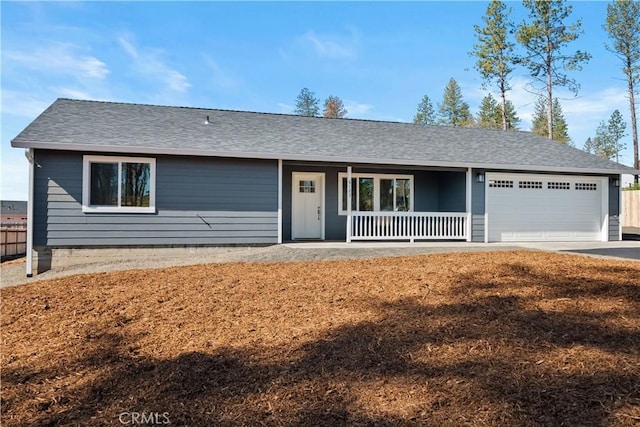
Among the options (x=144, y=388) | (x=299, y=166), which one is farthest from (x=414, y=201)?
(x=144, y=388)

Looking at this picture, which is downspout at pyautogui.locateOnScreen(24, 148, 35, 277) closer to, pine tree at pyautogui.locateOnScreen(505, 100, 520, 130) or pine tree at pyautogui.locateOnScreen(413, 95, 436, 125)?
pine tree at pyautogui.locateOnScreen(505, 100, 520, 130)

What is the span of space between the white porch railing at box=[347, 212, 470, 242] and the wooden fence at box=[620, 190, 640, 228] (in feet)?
44.9

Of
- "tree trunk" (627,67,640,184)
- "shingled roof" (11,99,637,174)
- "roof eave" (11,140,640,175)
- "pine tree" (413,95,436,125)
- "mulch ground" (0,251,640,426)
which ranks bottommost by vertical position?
"mulch ground" (0,251,640,426)

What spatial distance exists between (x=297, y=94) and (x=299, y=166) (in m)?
34.6

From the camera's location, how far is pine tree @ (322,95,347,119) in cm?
4375

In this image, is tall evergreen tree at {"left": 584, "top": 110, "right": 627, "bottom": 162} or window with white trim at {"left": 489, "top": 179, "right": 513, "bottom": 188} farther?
tall evergreen tree at {"left": 584, "top": 110, "right": 627, "bottom": 162}

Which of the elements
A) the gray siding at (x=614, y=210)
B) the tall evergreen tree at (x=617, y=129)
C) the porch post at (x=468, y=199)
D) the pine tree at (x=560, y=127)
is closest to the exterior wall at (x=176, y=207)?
the porch post at (x=468, y=199)

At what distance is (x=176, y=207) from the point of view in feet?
32.9

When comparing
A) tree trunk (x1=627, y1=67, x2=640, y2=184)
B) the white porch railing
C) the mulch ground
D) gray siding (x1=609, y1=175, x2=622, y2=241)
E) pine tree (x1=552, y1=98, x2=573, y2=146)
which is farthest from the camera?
pine tree (x1=552, y1=98, x2=573, y2=146)

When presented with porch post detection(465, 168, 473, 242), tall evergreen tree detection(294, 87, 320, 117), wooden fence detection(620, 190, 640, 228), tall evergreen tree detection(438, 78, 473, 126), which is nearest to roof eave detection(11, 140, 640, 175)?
porch post detection(465, 168, 473, 242)

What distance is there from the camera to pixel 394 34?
13586mm

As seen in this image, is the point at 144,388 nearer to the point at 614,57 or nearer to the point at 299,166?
the point at 299,166

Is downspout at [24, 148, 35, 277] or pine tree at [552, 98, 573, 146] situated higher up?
pine tree at [552, 98, 573, 146]

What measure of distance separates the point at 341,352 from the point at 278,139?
916cm
